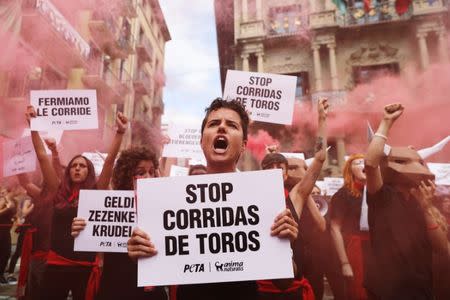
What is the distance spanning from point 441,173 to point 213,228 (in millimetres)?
4695

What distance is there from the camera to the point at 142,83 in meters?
20.8

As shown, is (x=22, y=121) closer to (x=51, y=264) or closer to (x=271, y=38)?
(x=51, y=264)

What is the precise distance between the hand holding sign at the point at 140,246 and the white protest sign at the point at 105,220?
1.03 meters

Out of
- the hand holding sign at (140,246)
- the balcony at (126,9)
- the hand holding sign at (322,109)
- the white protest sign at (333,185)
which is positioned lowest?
the hand holding sign at (140,246)

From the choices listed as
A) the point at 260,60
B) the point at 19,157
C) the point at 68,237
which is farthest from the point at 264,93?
the point at 260,60

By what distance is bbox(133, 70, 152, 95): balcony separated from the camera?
2062 centimetres

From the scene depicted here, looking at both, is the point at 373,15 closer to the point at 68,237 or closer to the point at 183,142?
the point at 183,142

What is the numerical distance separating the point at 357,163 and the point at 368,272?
1238mm

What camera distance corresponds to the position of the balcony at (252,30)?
611 inches

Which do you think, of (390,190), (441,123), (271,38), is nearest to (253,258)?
(390,190)

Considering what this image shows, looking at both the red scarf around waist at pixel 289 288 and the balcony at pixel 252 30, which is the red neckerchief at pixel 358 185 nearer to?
the red scarf around waist at pixel 289 288

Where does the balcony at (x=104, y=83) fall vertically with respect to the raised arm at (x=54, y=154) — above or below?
above

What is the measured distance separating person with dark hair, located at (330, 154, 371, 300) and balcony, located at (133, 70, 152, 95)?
18941 mm

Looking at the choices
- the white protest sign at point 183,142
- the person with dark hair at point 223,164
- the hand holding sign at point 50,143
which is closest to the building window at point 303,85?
the white protest sign at point 183,142
